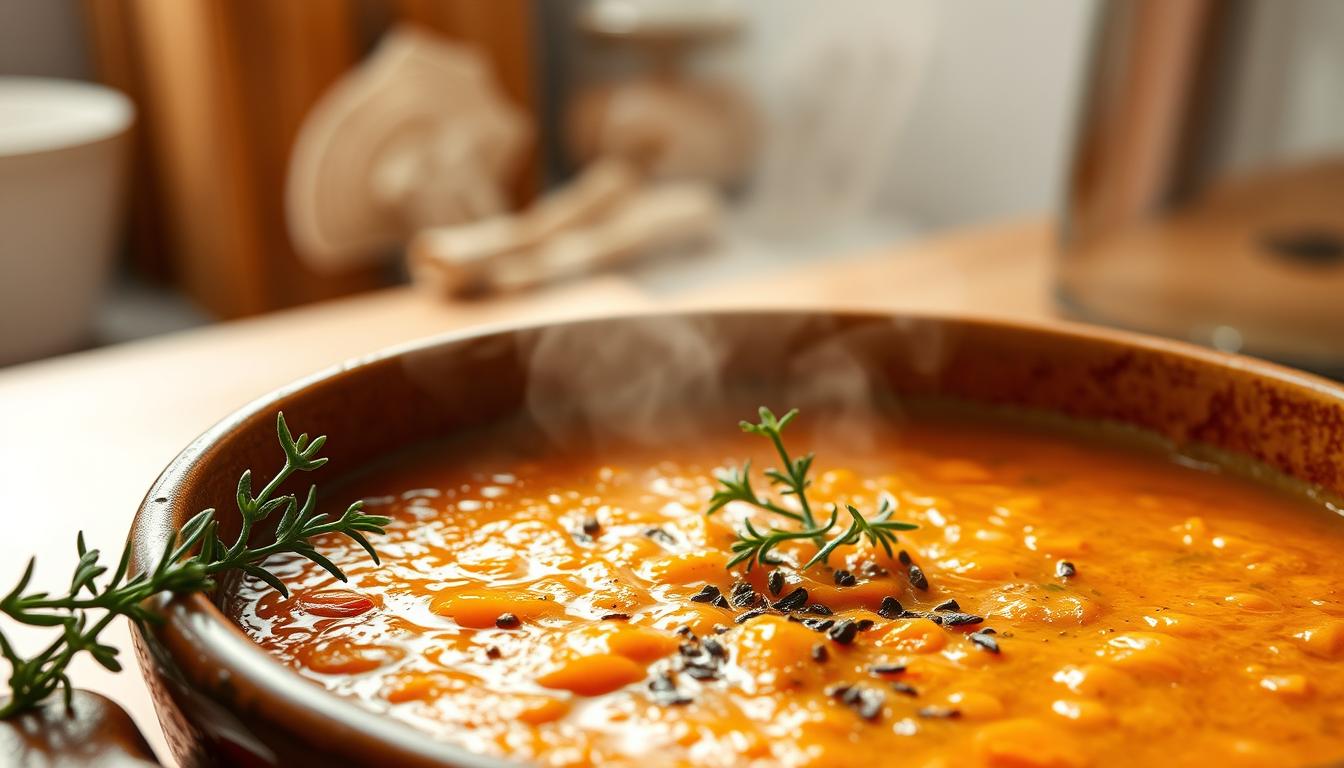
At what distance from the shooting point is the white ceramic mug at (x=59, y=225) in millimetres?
2789

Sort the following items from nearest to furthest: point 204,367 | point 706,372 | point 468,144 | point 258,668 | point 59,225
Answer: point 258,668, point 706,372, point 204,367, point 59,225, point 468,144

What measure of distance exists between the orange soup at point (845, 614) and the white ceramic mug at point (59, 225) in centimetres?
208

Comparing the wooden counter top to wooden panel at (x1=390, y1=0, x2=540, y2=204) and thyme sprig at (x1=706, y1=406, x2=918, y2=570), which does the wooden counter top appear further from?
wooden panel at (x1=390, y1=0, x2=540, y2=204)

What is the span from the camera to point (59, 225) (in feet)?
9.57

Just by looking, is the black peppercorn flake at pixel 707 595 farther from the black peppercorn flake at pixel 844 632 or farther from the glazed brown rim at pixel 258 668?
the glazed brown rim at pixel 258 668

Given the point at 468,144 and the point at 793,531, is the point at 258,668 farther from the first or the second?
the point at 468,144

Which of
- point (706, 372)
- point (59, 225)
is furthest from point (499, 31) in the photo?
point (706, 372)

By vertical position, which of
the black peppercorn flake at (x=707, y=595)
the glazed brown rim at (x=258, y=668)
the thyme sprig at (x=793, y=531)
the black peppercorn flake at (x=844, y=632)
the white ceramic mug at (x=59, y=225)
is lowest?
the white ceramic mug at (x=59, y=225)

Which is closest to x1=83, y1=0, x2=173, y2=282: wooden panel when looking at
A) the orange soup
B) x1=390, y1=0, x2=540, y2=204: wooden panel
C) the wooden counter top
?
x1=390, y1=0, x2=540, y2=204: wooden panel

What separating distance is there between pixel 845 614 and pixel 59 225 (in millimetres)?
2615

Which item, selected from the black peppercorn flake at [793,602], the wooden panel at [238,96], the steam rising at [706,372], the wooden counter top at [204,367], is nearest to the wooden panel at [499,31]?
the wooden panel at [238,96]

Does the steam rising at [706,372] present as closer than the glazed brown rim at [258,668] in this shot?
No

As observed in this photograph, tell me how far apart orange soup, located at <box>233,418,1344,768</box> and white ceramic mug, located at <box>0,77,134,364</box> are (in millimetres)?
2082

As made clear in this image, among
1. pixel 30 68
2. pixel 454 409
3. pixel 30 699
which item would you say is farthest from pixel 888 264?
pixel 30 68
